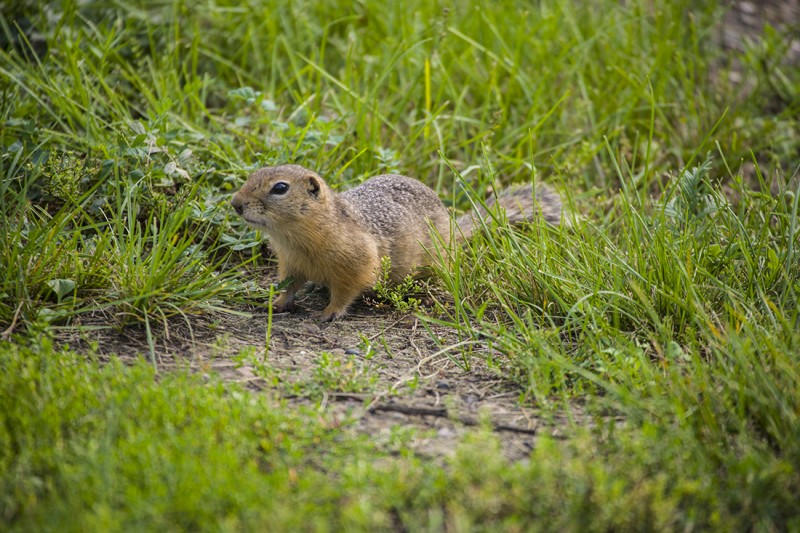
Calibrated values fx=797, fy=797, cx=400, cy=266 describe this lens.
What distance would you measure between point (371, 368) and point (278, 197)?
106 centimetres

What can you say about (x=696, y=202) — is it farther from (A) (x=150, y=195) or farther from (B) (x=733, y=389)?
(A) (x=150, y=195)

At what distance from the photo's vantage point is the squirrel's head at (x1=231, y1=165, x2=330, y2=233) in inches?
149

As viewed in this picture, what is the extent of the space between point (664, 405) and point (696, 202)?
1.39 metres

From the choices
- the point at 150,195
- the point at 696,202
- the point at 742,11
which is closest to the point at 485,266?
the point at 696,202

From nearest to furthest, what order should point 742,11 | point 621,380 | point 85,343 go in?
point 621,380 → point 85,343 → point 742,11

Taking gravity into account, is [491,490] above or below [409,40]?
below

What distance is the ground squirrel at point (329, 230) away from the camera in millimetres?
3848

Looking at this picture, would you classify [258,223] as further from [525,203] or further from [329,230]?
[525,203]

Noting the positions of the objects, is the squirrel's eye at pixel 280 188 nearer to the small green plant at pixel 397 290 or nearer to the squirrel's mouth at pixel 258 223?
the squirrel's mouth at pixel 258 223

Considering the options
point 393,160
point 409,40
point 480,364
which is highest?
point 409,40

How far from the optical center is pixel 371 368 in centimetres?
325

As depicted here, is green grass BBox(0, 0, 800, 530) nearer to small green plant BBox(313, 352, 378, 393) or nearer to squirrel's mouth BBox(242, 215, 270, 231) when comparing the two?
small green plant BBox(313, 352, 378, 393)

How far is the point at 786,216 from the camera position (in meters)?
3.47

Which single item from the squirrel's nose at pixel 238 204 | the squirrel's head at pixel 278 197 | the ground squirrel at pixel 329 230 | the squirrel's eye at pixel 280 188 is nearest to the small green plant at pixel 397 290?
the ground squirrel at pixel 329 230
